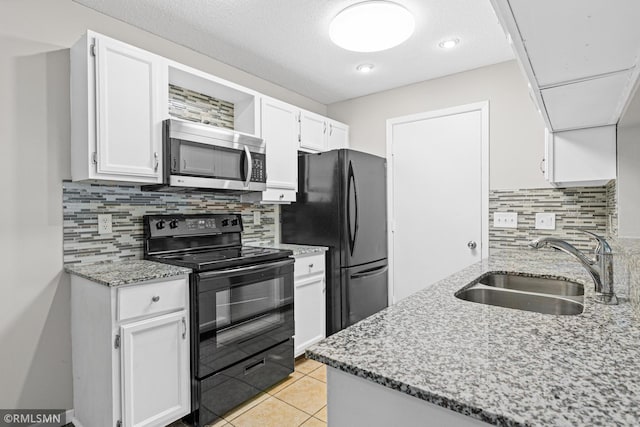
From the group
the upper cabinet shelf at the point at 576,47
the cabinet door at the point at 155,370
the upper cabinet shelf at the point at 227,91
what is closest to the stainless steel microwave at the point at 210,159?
the upper cabinet shelf at the point at 227,91

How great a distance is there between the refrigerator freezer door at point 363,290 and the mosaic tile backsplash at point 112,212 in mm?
1284

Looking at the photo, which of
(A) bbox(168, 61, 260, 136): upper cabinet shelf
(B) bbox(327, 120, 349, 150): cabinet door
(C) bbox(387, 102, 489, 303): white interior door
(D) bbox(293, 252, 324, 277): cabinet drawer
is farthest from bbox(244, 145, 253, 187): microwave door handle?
(C) bbox(387, 102, 489, 303): white interior door

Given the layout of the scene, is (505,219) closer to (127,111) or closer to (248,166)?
(248,166)

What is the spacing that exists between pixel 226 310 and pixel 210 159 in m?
0.96

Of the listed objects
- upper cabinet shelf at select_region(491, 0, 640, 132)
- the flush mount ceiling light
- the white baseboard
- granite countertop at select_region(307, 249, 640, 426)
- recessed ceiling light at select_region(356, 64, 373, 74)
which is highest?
recessed ceiling light at select_region(356, 64, 373, 74)

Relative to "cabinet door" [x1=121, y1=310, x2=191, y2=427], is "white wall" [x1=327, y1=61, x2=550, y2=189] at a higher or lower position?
higher

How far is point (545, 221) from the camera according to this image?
2646 mm

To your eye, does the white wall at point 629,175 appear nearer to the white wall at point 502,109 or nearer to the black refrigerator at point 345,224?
the white wall at point 502,109

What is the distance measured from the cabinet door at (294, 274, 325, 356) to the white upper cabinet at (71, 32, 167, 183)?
1295mm

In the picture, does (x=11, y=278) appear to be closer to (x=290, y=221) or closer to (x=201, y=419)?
(x=201, y=419)

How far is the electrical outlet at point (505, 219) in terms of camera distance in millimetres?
2773

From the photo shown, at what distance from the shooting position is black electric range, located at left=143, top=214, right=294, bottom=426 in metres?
1.91

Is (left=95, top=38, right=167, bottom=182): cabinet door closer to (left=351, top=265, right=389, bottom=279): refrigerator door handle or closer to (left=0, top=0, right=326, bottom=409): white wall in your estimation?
(left=0, top=0, right=326, bottom=409): white wall
